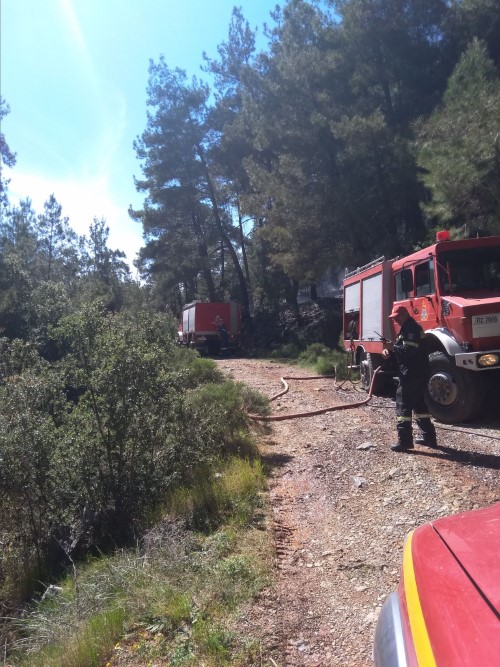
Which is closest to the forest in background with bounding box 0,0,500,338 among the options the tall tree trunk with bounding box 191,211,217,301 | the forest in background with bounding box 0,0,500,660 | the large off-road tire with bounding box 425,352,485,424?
the forest in background with bounding box 0,0,500,660

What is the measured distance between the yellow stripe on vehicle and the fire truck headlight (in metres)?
5.50

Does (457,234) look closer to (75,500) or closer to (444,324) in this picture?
(444,324)

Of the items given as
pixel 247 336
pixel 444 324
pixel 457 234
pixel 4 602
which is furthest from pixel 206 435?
pixel 247 336

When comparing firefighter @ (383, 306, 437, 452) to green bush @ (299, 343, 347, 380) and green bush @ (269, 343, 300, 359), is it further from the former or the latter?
green bush @ (269, 343, 300, 359)

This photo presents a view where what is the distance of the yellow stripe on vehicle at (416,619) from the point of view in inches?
59.9

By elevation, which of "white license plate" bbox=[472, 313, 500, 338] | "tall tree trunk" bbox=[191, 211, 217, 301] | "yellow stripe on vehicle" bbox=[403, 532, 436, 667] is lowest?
"yellow stripe on vehicle" bbox=[403, 532, 436, 667]

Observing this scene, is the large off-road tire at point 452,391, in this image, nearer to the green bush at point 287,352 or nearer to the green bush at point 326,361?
the green bush at point 326,361

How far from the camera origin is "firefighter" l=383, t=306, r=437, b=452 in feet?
21.2

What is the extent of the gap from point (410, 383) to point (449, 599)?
505cm

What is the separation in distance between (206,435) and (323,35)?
17.3 meters

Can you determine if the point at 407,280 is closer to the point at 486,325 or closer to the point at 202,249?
the point at 486,325

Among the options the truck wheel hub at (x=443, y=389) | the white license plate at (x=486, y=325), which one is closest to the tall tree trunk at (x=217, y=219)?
the truck wheel hub at (x=443, y=389)

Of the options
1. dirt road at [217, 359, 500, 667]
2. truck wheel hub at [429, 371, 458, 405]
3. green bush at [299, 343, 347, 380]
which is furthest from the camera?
green bush at [299, 343, 347, 380]

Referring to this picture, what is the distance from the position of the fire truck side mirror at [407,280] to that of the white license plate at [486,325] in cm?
192
